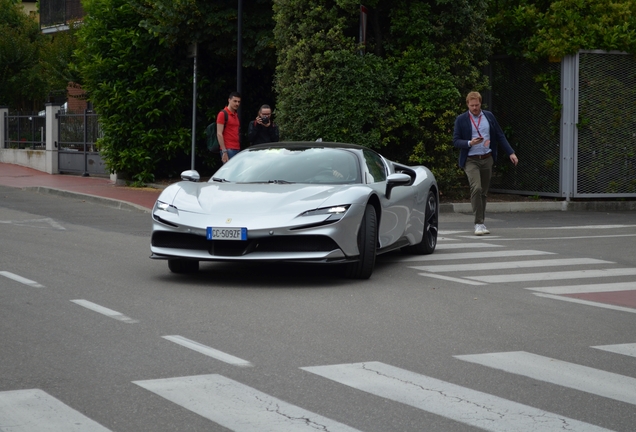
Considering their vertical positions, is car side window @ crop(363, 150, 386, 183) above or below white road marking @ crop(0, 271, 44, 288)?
above

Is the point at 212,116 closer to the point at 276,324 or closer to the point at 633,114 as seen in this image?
the point at 633,114

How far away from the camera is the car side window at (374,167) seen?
11261 millimetres

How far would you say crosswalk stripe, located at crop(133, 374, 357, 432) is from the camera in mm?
5094

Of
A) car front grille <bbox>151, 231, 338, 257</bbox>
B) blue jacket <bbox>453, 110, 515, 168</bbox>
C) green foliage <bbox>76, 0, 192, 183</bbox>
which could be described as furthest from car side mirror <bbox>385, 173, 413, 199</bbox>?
green foliage <bbox>76, 0, 192, 183</bbox>

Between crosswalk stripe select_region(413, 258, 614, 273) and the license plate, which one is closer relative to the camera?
the license plate

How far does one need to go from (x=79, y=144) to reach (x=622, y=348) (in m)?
24.0

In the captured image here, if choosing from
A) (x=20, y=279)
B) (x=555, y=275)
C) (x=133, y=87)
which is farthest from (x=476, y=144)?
(x=133, y=87)

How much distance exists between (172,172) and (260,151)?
14.1 meters

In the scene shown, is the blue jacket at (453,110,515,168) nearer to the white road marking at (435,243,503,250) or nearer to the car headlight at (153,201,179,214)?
the white road marking at (435,243,503,250)

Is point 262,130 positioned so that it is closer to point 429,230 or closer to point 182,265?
point 429,230

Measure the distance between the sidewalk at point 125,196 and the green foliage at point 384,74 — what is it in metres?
1.22

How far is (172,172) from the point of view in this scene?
25.6m

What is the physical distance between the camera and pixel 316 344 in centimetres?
712

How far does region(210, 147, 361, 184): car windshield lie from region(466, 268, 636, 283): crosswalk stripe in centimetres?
166
